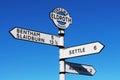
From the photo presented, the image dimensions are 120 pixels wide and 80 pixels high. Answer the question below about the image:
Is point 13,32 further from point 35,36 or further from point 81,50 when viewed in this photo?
point 81,50

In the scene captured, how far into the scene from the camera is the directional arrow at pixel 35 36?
12.4m

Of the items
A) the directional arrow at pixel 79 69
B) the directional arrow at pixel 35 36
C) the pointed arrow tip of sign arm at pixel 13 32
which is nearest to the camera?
the pointed arrow tip of sign arm at pixel 13 32

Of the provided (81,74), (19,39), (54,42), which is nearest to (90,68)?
(81,74)

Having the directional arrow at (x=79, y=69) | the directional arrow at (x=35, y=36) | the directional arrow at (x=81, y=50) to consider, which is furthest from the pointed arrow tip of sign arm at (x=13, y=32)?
the directional arrow at (x=79, y=69)

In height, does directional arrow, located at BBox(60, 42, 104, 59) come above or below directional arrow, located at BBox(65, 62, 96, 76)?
above

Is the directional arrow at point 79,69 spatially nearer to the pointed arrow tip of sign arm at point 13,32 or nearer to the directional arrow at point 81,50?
the directional arrow at point 81,50

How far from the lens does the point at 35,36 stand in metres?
12.8

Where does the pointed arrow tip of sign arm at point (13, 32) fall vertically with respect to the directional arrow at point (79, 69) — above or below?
above

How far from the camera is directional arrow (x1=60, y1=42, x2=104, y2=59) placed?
40.4 feet

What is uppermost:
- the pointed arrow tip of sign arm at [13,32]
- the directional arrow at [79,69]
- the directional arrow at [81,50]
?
the pointed arrow tip of sign arm at [13,32]

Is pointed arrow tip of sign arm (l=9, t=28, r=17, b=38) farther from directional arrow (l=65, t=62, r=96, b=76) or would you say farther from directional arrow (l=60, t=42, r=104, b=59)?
directional arrow (l=65, t=62, r=96, b=76)

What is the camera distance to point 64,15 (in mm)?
13359

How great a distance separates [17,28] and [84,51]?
178cm

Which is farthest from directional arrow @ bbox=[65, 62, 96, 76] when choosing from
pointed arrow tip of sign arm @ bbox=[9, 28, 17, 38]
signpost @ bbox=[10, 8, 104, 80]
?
pointed arrow tip of sign arm @ bbox=[9, 28, 17, 38]
